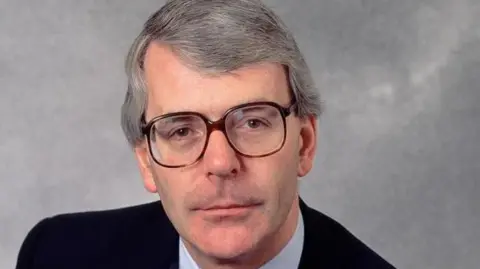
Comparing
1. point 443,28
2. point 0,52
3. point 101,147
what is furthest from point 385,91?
point 0,52

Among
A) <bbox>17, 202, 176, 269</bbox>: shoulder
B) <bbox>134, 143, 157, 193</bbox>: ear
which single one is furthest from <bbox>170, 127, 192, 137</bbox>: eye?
<bbox>17, 202, 176, 269</bbox>: shoulder

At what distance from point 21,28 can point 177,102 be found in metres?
0.83

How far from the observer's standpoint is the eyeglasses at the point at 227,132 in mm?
1595

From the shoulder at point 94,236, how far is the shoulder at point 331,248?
0.22 m

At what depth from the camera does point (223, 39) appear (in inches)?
63.6

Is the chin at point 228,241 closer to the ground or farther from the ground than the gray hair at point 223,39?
closer to the ground

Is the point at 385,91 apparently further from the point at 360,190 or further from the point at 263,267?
the point at 263,267

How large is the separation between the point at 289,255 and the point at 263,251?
69 millimetres

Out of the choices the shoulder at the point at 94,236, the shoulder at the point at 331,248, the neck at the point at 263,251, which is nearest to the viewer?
the neck at the point at 263,251

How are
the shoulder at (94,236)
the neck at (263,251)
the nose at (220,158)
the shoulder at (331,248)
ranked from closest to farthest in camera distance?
the nose at (220,158)
the neck at (263,251)
the shoulder at (331,248)
the shoulder at (94,236)

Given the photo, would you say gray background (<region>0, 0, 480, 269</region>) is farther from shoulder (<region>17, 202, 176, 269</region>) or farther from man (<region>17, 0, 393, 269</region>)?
man (<region>17, 0, 393, 269</region>)

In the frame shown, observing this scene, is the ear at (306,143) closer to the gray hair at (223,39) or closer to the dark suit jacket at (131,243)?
the gray hair at (223,39)

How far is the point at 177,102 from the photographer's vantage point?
1.62m

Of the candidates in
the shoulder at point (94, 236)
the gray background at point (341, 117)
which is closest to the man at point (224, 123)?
the shoulder at point (94, 236)
